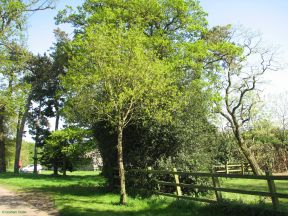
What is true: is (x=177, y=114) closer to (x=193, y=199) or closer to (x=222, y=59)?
(x=193, y=199)

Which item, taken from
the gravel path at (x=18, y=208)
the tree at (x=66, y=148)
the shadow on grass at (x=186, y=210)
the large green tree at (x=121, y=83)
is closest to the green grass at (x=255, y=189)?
the shadow on grass at (x=186, y=210)

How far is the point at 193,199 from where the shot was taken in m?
12.6

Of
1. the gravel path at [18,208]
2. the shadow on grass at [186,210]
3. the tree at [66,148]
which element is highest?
the tree at [66,148]

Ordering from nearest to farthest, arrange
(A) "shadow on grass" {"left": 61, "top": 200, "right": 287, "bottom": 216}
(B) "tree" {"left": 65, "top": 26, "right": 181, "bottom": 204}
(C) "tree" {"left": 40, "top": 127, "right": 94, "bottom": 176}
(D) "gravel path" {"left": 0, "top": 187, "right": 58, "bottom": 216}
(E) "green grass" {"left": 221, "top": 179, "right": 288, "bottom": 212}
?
(A) "shadow on grass" {"left": 61, "top": 200, "right": 287, "bottom": 216} → (E) "green grass" {"left": 221, "top": 179, "right": 288, "bottom": 212} → (D) "gravel path" {"left": 0, "top": 187, "right": 58, "bottom": 216} → (B) "tree" {"left": 65, "top": 26, "right": 181, "bottom": 204} → (C) "tree" {"left": 40, "top": 127, "right": 94, "bottom": 176}

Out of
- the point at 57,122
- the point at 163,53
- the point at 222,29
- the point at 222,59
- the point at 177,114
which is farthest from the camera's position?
the point at 57,122

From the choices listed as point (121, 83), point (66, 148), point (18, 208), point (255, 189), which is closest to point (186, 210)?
point (121, 83)

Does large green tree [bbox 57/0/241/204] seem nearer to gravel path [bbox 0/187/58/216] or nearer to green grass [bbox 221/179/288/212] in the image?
gravel path [bbox 0/187/58/216]

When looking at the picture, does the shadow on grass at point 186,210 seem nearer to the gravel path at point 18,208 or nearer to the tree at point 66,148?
the gravel path at point 18,208

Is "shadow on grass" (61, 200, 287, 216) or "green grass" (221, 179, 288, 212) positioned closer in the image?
"shadow on grass" (61, 200, 287, 216)

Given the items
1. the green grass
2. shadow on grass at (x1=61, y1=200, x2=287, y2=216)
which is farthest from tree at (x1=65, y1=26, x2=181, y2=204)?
the green grass

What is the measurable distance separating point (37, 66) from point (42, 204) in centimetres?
3069

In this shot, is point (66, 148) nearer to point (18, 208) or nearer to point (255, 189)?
point (18, 208)

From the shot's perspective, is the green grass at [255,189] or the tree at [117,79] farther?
the tree at [117,79]

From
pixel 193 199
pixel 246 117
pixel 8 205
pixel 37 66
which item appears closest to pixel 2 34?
pixel 8 205
